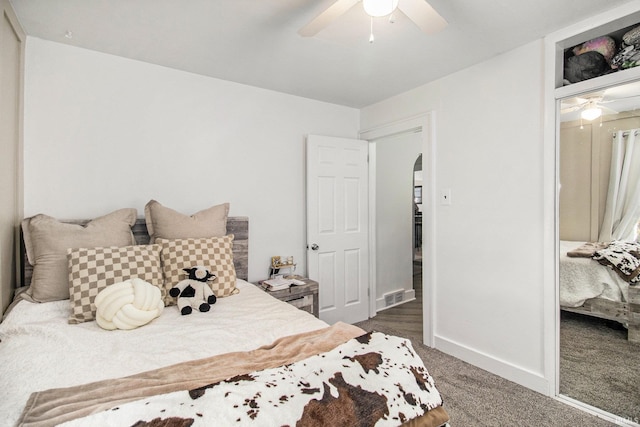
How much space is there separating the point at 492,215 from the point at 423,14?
1.60 metres

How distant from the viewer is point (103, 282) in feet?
5.50

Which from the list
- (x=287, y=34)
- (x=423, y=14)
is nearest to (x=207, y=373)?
(x=423, y=14)

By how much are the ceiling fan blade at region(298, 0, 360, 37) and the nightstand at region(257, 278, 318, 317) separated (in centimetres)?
190

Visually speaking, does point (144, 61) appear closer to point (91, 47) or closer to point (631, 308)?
point (91, 47)

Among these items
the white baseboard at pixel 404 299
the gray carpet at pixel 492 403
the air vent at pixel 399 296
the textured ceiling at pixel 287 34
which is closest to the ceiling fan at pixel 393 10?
the textured ceiling at pixel 287 34

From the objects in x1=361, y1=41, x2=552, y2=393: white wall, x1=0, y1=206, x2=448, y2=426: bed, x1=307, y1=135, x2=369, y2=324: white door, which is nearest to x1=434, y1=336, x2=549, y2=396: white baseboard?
x1=361, y1=41, x2=552, y2=393: white wall

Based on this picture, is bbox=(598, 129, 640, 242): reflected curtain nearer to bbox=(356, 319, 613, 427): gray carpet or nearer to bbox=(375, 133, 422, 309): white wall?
bbox=(356, 319, 613, 427): gray carpet

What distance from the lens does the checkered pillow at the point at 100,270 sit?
5.24ft

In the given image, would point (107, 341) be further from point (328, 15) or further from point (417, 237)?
point (417, 237)

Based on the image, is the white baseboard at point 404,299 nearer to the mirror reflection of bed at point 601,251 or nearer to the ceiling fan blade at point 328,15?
the mirror reflection of bed at point 601,251

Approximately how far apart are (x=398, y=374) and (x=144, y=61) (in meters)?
2.74

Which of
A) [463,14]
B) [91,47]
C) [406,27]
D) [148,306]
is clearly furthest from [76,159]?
[463,14]

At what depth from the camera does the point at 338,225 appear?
332 cm

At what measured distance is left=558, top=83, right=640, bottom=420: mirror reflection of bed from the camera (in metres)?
1.78
